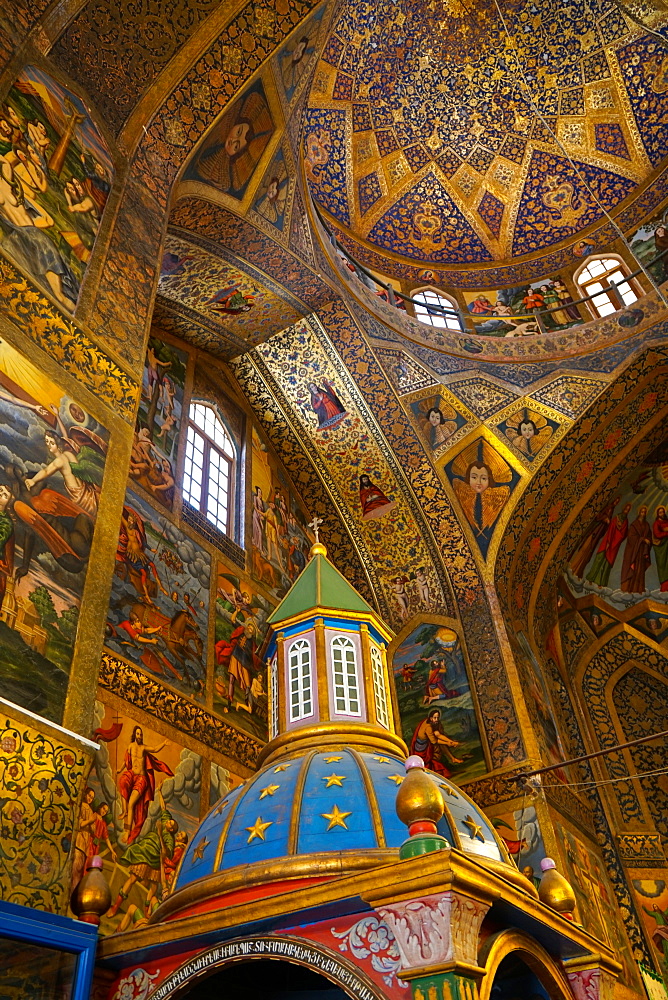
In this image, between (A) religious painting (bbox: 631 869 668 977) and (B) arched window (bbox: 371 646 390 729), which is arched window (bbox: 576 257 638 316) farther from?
(B) arched window (bbox: 371 646 390 729)

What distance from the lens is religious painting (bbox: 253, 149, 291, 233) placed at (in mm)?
10445

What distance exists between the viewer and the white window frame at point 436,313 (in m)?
14.1

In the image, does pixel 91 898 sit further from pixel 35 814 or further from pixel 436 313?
pixel 436 313

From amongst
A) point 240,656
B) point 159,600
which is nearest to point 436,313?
point 240,656

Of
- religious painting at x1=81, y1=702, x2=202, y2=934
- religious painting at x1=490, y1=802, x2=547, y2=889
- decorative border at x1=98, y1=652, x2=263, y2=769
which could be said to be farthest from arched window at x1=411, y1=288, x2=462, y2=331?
religious painting at x1=81, y1=702, x2=202, y2=934

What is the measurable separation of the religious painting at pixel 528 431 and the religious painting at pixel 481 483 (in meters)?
0.30

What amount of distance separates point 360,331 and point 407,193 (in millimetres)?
4595

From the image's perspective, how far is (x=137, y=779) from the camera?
6883 mm

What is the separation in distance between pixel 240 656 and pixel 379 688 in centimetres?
375

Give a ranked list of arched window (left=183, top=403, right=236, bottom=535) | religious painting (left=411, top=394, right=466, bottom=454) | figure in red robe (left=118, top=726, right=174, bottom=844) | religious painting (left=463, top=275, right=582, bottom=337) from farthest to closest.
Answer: religious painting (left=463, top=275, right=582, bottom=337) < religious painting (left=411, top=394, right=466, bottom=454) < arched window (left=183, top=403, right=236, bottom=535) < figure in red robe (left=118, top=726, right=174, bottom=844)

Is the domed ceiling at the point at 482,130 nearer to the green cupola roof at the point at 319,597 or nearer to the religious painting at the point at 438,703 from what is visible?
the religious painting at the point at 438,703

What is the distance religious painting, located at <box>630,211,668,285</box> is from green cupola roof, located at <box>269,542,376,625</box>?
892 cm

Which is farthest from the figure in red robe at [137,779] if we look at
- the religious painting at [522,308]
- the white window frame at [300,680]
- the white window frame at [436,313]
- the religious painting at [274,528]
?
the religious painting at [522,308]

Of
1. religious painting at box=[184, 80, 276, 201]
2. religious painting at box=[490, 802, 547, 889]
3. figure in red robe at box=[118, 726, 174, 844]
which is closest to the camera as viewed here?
figure in red robe at box=[118, 726, 174, 844]
